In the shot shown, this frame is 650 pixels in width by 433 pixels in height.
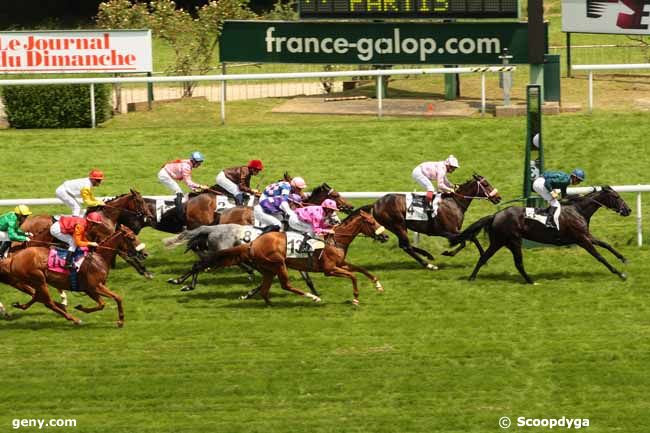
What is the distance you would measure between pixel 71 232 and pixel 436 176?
15.3ft

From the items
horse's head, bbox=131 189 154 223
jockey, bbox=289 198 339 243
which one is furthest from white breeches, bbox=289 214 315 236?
horse's head, bbox=131 189 154 223

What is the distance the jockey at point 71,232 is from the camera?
13.7 metres

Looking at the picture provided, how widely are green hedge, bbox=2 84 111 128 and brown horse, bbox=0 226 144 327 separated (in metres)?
9.23

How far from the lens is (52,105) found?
74.4ft

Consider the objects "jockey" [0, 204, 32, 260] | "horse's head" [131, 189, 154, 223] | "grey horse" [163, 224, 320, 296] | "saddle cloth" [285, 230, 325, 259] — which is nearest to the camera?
"jockey" [0, 204, 32, 260]

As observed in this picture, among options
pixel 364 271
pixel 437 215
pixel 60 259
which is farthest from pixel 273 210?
pixel 60 259

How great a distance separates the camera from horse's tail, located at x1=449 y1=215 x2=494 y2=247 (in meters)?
15.2

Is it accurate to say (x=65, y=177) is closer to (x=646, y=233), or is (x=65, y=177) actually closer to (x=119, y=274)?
(x=119, y=274)

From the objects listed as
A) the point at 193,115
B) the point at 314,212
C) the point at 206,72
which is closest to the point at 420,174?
the point at 314,212

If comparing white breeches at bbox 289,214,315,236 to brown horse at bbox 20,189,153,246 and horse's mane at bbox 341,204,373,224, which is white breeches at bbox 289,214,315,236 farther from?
brown horse at bbox 20,189,153,246

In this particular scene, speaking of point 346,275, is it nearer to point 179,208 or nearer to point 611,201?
point 179,208

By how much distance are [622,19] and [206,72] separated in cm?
788

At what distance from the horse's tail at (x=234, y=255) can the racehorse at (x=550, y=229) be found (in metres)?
2.68

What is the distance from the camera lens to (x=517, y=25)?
70.8ft
